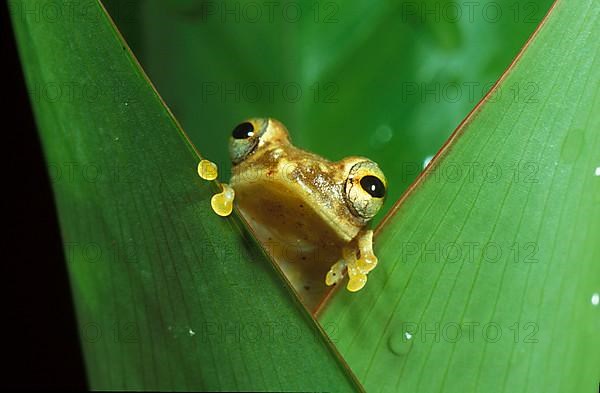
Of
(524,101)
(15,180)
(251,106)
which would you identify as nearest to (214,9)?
(251,106)

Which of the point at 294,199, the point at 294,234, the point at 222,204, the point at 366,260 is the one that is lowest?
the point at 294,234

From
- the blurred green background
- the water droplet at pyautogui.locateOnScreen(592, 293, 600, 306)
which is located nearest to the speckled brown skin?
the blurred green background

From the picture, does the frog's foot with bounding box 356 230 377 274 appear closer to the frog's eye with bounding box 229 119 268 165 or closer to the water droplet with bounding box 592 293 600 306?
the water droplet with bounding box 592 293 600 306

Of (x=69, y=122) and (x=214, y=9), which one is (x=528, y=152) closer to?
(x=69, y=122)

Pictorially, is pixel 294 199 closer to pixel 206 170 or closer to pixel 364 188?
pixel 364 188

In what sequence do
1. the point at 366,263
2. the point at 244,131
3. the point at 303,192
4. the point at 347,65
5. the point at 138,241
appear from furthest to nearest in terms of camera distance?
the point at 347,65 → the point at 244,131 → the point at 303,192 → the point at 366,263 → the point at 138,241

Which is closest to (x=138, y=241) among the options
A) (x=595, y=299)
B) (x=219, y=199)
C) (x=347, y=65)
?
(x=219, y=199)

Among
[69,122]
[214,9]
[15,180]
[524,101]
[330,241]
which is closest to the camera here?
[69,122]

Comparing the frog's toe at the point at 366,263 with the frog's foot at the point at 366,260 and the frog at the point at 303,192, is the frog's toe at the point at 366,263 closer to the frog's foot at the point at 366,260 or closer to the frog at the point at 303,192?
the frog's foot at the point at 366,260
